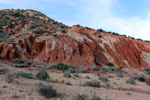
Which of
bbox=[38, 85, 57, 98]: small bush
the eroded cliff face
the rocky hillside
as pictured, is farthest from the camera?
the rocky hillside

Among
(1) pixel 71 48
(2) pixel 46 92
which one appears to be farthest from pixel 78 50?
(2) pixel 46 92

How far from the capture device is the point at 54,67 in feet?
63.2

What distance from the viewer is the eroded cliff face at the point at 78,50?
23.3 metres

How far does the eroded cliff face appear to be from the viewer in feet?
76.6

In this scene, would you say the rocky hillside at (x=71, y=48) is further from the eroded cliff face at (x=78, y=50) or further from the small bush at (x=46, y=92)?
the small bush at (x=46, y=92)

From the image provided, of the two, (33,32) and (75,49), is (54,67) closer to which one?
(75,49)

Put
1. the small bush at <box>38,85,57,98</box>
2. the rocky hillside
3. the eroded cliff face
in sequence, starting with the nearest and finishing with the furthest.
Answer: the small bush at <box>38,85,57,98</box> < the eroded cliff face < the rocky hillside

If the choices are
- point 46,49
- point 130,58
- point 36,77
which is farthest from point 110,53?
point 36,77

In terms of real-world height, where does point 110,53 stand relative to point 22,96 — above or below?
above

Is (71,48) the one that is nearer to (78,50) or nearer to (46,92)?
Answer: (78,50)

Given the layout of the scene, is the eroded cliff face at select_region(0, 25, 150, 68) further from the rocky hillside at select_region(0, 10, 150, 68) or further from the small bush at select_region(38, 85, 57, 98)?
the small bush at select_region(38, 85, 57, 98)

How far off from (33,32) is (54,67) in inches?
507

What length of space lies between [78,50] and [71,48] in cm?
128

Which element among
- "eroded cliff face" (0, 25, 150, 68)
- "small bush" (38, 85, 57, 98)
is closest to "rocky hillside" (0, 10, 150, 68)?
"eroded cliff face" (0, 25, 150, 68)
